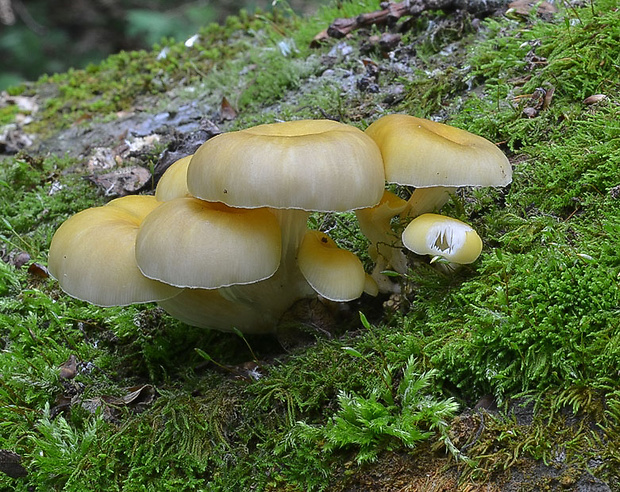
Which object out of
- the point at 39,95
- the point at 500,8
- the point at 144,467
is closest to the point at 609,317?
the point at 144,467

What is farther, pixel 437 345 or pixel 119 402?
pixel 119 402

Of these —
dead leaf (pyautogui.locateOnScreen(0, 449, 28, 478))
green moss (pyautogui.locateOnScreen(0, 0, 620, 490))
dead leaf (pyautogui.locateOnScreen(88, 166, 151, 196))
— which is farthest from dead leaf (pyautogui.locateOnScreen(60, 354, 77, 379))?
dead leaf (pyautogui.locateOnScreen(88, 166, 151, 196))

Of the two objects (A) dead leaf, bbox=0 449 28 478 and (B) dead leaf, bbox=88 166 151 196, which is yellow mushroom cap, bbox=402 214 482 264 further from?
(B) dead leaf, bbox=88 166 151 196

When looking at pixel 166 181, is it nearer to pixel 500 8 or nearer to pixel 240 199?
pixel 240 199

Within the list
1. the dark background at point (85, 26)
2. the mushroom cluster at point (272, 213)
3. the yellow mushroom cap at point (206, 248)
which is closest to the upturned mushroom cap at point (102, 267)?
the mushroom cluster at point (272, 213)

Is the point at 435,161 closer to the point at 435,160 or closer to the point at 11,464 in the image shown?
the point at 435,160

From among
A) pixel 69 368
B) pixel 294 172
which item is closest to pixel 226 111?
pixel 69 368
